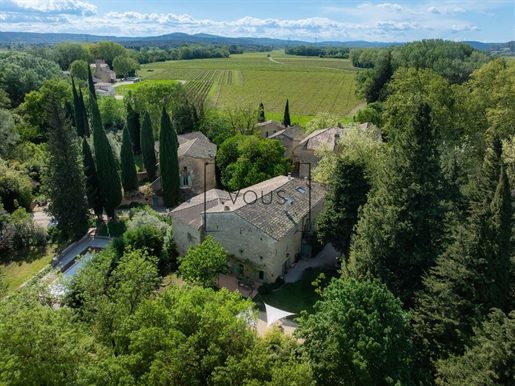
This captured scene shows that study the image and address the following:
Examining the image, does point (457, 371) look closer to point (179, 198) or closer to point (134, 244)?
point (134, 244)

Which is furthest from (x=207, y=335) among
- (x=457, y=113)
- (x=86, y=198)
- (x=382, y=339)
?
(x=457, y=113)

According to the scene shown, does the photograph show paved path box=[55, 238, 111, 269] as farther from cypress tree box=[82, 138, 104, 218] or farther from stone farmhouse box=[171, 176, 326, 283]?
stone farmhouse box=[171, 176, 326, 283]

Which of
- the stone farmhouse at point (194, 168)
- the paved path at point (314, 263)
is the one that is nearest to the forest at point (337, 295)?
Answer: the paved path at point (314, 263)

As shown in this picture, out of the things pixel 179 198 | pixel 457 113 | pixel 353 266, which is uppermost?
pixel 457 113

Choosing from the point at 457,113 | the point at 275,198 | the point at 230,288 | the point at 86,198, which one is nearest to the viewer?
the point at 230,288

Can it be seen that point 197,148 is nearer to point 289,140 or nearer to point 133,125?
point 289,140
